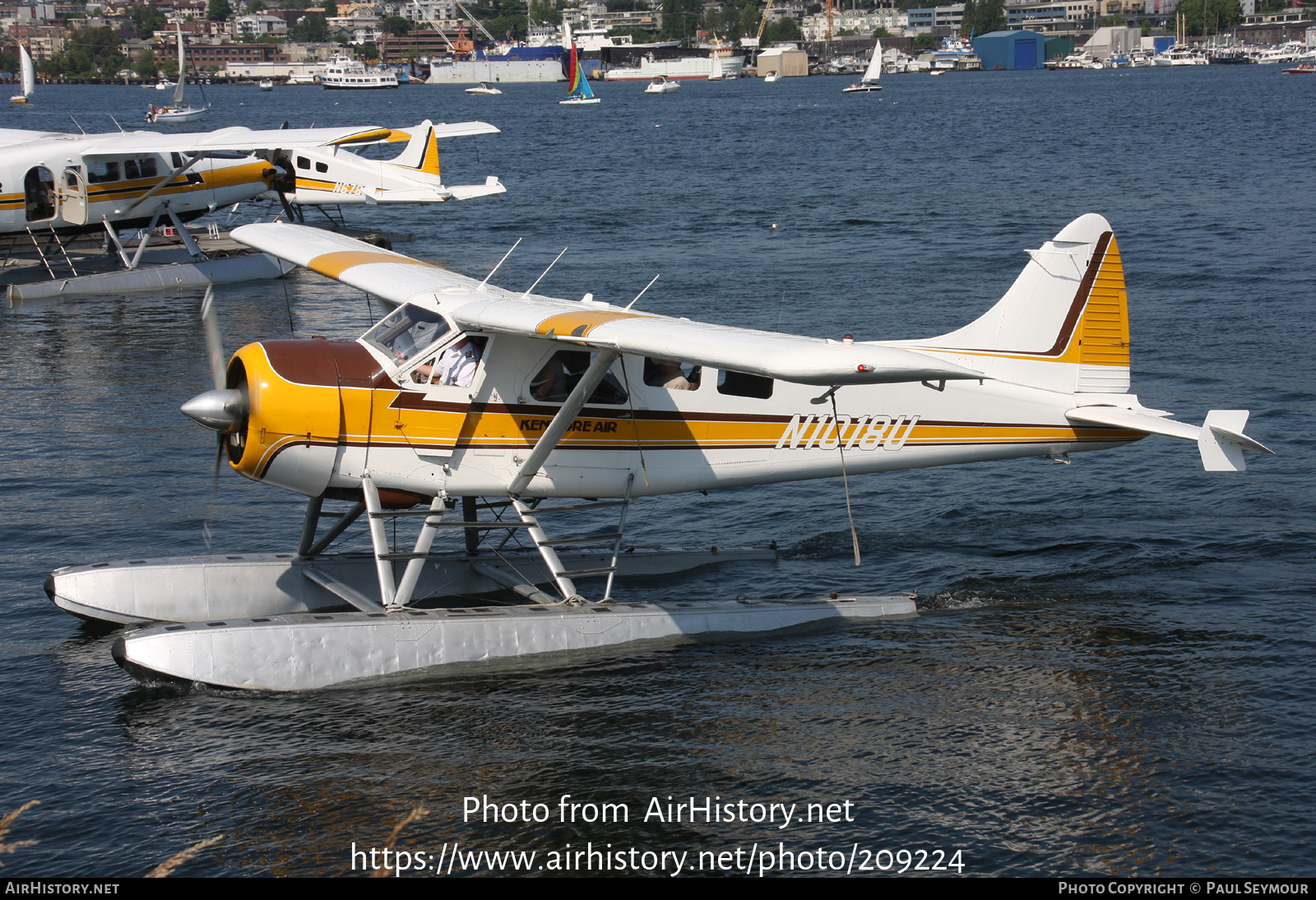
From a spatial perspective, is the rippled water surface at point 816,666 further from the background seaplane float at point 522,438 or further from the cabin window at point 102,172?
the cabin window at point 102,172

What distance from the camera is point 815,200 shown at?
134 ft

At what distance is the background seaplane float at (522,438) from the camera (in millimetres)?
9156

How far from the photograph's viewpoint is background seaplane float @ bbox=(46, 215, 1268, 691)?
30.0 ft

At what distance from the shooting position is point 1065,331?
1138cm

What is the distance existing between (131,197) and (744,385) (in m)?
21.1

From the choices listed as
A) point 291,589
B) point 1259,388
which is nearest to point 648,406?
point 291,589

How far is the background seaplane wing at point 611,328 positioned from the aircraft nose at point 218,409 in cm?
170

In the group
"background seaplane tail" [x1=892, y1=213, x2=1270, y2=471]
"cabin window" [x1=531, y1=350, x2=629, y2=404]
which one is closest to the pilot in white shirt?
"cabin window" [x1=531, y1=350, x2=629, y2=404]

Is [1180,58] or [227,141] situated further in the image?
[1180,58]

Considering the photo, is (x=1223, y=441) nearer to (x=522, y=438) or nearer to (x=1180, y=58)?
(x=522, y=438)

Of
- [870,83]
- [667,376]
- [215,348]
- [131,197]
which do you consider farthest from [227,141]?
A: [870,83]

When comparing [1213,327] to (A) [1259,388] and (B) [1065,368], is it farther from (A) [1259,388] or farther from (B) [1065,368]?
(B) [1065,368]

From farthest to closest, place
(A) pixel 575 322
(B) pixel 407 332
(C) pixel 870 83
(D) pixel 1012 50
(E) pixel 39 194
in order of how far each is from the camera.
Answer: (D) pixel 1012 50, (C) pixel 870 83, (E) pixel 39 194, (B) pixel 407 332, (A) pixel 575 322

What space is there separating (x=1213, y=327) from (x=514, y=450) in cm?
1563
